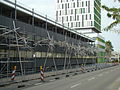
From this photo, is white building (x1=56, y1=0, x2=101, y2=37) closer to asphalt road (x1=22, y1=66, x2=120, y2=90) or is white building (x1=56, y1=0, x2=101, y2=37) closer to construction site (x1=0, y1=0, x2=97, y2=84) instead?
construction site (x1=0, y1=0, x2=97, y2=84)

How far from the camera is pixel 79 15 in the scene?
113125mm

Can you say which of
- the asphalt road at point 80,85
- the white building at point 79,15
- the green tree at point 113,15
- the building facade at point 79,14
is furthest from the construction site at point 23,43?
the building facade at point 79,14

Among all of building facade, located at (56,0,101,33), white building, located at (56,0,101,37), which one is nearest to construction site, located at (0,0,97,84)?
white building, located at (56,0,101,37)

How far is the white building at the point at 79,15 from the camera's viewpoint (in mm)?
109375

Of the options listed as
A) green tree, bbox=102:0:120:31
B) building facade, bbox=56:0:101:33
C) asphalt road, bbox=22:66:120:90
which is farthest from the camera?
building facade, bbox=56:0:101:33

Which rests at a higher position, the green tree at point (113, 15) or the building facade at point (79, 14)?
the building facade at point (79, 14)

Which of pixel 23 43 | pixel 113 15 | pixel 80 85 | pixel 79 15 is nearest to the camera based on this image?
pixel 113 15

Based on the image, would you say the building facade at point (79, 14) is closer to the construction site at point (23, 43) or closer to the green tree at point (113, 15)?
the construction site at point (23, 43)

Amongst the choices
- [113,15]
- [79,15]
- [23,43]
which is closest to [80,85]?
[113,15]

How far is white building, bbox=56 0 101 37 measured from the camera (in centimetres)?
10938

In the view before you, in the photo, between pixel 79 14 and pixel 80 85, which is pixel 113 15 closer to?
pixel 80 85


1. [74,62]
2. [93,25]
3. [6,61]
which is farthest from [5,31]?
[93,25]

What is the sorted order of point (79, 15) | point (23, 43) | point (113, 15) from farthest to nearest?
point (79, 15) < point (23, 43) < point (113, 15)

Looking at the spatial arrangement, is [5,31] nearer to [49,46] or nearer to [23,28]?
[23,28]
